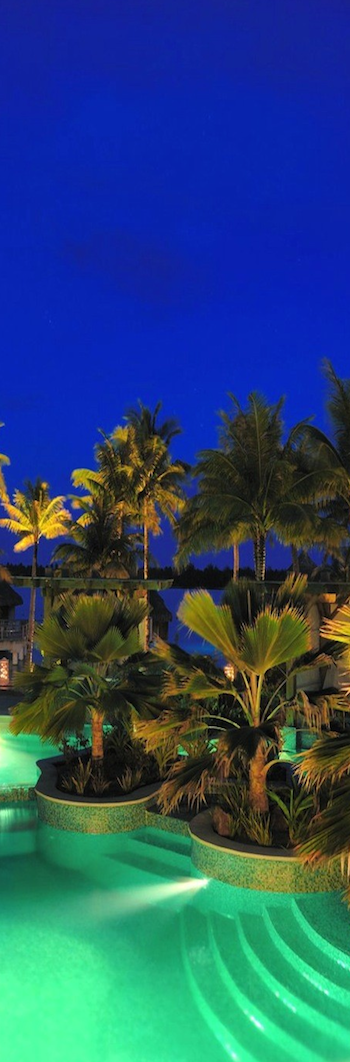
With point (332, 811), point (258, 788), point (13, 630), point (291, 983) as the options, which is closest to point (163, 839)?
point (258, 788)

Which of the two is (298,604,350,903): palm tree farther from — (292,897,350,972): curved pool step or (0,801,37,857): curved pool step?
(0,801,37,857): curved pool step

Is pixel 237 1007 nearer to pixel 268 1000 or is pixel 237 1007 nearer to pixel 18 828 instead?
pixel 268 1000

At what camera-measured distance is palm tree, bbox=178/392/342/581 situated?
1859cm

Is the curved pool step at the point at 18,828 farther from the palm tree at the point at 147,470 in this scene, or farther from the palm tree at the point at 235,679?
the palm tree at the point at 147,470

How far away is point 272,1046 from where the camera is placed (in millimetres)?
5062

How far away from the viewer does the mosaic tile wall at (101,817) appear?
8852 millimetres

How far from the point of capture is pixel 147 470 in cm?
2750

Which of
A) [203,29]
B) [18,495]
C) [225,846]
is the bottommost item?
[225,846]

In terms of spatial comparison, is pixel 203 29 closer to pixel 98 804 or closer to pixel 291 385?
pixel 98 804

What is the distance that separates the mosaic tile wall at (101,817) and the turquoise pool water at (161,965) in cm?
40

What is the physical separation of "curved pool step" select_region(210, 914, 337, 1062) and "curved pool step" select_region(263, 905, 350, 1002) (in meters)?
0.21

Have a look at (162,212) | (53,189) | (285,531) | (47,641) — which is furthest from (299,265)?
(47,641)

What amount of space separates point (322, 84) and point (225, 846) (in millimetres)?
32867

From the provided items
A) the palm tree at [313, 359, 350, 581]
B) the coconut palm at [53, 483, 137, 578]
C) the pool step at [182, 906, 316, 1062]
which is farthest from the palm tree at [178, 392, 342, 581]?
the pool step at [182, 906, 316, 1062]
